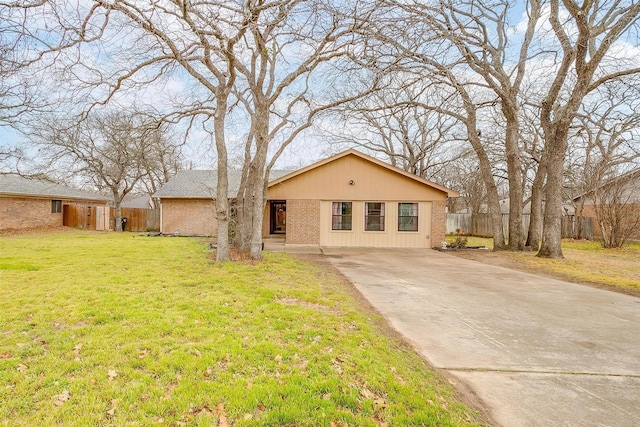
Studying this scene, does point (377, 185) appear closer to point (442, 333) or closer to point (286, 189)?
point (286, 189)

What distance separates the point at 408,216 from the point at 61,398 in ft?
46.4

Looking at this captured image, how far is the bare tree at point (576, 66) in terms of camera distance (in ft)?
31.8

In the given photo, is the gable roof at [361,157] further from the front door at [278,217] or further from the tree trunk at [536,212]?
the front door at [278,217]

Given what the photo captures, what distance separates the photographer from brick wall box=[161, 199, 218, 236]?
18906mm

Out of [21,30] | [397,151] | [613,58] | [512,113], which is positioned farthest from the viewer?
[397,151]

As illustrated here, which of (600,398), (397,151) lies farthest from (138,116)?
(397,151)

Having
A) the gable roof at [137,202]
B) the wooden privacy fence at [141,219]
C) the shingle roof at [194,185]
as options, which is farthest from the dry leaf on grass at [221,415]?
the gable roof at [137,202]

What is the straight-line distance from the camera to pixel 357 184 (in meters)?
15.1

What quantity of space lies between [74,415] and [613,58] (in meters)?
15.3

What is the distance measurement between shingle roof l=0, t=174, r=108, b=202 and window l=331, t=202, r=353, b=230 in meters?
17.8

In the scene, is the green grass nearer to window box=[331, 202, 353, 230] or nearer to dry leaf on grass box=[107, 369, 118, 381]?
dry leaf on grass box=[107, 369, 118, 381]

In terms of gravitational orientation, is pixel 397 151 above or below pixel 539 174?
above

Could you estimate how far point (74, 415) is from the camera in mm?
2441

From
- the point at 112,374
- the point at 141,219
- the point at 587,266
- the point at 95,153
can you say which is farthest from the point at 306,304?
the point at 95,153
